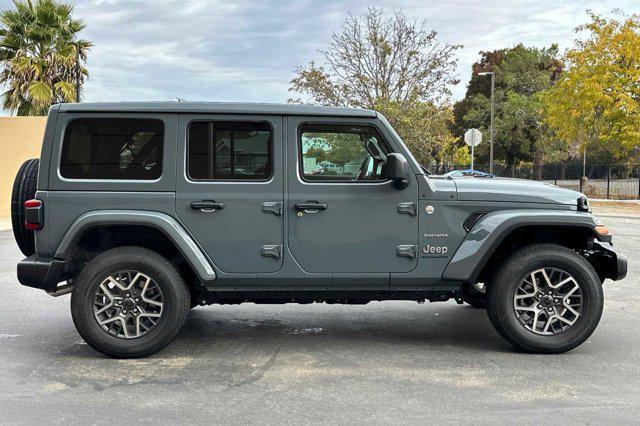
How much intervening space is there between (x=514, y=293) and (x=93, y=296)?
3.34m

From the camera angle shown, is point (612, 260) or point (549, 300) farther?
point (612, 260)

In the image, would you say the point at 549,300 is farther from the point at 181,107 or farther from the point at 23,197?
the point at 23,197

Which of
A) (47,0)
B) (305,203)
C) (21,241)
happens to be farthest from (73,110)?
(47,0)

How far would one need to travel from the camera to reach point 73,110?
4.96 m

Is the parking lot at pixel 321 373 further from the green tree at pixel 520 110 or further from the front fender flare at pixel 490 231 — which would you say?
the green tree at pixel 520 110

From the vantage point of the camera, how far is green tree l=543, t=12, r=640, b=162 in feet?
87.5

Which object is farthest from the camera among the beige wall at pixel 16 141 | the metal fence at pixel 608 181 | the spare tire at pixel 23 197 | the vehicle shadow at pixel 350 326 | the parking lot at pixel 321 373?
the metal fence at pixel 608 181

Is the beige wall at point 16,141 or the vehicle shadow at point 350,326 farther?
the beige wall at point 16,141

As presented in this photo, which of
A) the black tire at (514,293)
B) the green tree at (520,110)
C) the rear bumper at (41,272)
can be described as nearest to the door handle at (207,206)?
the rear bumper at (41,272)

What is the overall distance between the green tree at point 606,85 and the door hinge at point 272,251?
25.0 metres

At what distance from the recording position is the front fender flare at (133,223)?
15.8 feet

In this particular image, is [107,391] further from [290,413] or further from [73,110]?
[73,110]

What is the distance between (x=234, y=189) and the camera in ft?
16.3

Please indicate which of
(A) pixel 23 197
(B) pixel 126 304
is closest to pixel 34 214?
(A) pixel 23 197
